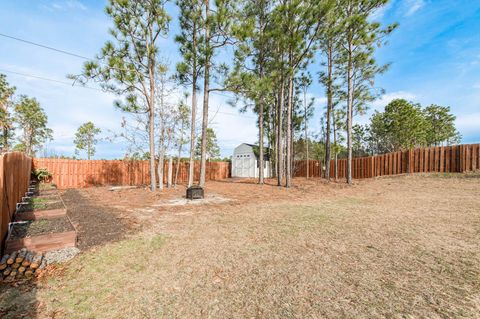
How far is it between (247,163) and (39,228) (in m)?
18.7

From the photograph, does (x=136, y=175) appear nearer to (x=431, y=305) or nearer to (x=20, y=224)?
(x=20, y=224)

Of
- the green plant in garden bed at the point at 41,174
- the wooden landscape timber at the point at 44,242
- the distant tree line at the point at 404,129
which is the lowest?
the wooden landscape timber at the point at 44,242

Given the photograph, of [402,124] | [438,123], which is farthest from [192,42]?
[438,123]

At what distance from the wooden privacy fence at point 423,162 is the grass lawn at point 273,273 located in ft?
31.0

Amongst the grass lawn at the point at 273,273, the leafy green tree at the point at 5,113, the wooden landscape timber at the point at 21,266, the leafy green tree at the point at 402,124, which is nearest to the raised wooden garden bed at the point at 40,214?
the grass lawn at the point at 273,273

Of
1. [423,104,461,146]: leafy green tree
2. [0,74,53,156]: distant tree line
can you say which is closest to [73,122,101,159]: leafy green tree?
[0,74,53,156]: distant tree line

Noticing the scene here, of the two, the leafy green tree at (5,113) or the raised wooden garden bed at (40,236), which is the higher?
the leafy green tree at (5,113)

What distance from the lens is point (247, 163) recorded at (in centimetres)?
2145

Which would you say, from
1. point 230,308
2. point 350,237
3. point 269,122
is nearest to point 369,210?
point 350,237

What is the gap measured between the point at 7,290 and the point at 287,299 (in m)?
2.93

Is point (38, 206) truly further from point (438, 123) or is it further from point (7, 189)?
point (438, 123)

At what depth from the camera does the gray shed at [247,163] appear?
21.1 meters

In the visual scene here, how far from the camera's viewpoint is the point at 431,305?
5.84ft

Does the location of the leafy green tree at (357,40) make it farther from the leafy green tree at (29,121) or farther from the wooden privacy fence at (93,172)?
the leafy green tree at (29,121)
